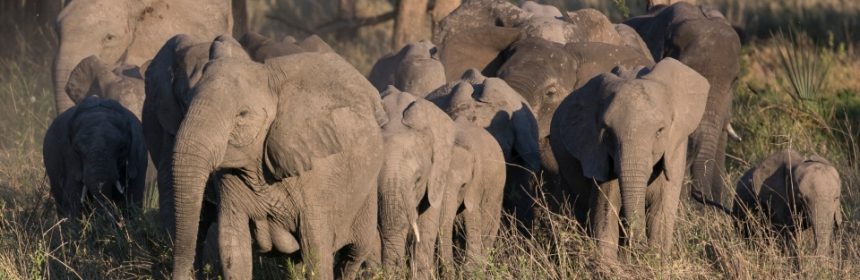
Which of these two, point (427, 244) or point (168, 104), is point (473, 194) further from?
point (168, 104)

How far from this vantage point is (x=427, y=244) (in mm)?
8578

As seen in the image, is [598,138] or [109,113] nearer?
[598,138]

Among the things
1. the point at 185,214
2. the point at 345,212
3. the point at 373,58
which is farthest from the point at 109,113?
the point at 373,58

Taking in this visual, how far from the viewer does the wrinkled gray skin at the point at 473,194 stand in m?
8.88

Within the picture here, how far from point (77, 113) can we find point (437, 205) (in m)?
A: 2.69

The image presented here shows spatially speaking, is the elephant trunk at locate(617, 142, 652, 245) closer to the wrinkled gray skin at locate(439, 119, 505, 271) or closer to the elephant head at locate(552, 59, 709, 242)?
the elephant head at locate(552, 59, 709, 242)

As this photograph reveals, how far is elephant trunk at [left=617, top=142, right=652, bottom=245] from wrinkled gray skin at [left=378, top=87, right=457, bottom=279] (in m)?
0.86

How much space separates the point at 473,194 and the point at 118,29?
15.3ft

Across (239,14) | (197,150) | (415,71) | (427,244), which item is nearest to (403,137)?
(427,244)

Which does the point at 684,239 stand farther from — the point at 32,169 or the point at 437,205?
the point at 32,169

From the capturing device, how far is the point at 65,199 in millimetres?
10172

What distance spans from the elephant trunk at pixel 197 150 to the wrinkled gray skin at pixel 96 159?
11.0 feet

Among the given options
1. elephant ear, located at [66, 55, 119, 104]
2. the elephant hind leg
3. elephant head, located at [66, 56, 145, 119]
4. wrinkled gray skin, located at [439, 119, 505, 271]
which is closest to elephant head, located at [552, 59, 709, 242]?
wrinkled gray skin, located at [439, 119, 505, 271]

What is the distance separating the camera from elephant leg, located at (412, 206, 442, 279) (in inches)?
329
